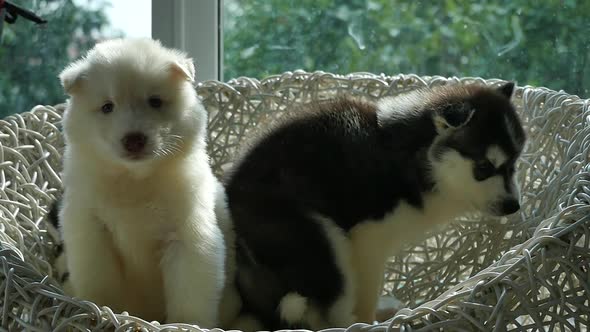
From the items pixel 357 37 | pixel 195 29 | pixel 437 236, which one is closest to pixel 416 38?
pixel 357 37

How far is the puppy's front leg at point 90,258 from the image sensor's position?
5.20 ft

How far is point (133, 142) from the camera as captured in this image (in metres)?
1.49

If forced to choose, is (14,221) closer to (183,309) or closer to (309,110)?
(183,309)

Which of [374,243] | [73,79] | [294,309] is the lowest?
[294,309]

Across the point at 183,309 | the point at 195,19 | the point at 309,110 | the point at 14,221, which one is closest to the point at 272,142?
the point at 309,110

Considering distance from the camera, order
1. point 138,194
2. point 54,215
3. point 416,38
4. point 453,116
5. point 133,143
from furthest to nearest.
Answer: point 416,38 < point 54,215 < point 453,116 < point 138,194 < point 133,143

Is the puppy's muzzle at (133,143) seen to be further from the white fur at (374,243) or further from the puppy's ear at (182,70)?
the white fur at (374,243)

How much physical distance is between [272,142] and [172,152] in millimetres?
357

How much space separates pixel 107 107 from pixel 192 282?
0.37 meters

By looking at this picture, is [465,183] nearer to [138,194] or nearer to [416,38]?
[138,194]

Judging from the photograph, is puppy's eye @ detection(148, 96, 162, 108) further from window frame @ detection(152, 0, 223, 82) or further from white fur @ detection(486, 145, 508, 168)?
window frame @ detection(152, 0, 223, 82)

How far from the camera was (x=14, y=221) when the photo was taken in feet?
6.02

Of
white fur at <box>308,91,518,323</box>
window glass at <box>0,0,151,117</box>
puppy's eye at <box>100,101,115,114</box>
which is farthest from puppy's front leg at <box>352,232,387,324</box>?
window glass at <box>0,0,151,117</box>

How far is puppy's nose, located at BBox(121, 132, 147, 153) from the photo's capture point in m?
1.49
